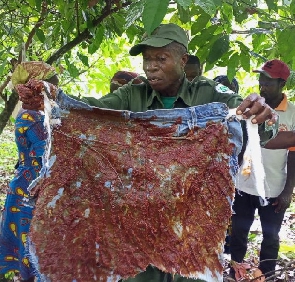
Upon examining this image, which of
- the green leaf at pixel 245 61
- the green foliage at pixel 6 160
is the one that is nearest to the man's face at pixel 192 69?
the green leaf at pixel 245 61

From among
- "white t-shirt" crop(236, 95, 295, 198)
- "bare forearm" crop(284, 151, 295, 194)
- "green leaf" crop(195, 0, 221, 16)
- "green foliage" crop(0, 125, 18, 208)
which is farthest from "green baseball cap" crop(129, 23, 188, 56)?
"green foliage" crop(0, 125, 18, 208)

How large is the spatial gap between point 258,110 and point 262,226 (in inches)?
69.6

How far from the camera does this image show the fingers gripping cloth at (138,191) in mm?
1937

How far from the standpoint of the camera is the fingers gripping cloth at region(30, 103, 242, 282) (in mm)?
1937

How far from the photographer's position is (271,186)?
324 cm

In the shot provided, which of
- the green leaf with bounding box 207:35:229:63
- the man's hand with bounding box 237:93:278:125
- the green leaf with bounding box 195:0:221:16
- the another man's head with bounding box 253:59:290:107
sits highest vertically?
the another man's head with bounding box 253:59:290:107

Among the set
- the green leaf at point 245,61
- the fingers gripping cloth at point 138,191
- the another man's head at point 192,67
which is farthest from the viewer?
the another man's head at point 192,67

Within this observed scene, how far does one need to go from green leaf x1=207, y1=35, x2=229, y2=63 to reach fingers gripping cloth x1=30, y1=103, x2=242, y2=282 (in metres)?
0.55

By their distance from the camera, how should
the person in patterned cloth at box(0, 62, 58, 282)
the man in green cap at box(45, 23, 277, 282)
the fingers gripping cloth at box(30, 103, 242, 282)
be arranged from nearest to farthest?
the fingers gripping cloth at box(30, 103, 242, 282) → the man in green cap at box(45, 23, 277, 282) → the person in patterned cloth at box(0, 62, 58, 282)

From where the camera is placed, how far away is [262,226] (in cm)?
331

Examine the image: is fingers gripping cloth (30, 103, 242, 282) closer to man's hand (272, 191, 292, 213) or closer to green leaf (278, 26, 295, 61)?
green leaf (278, 26, 295, 61)

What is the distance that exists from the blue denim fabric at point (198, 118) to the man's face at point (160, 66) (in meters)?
0.17

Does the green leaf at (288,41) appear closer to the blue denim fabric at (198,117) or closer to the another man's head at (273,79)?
the blue denim fabric at (198,117)

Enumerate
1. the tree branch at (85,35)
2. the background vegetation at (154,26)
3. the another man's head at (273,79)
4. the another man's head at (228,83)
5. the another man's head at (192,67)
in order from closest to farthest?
the background vegetation at (154,26)
the tree branch at (85,35)
the another man's head at (273,79)
the another man's head at (192,67)
the another man's head at (228,83)
